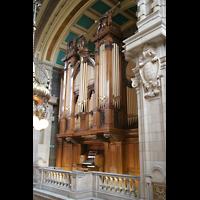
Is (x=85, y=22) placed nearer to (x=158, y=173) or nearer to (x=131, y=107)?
(x=131, y=107)

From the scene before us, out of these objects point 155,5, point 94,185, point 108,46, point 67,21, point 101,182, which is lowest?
point 94,185

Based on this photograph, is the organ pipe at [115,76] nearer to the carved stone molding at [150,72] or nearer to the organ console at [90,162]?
the organ console at [90,162]

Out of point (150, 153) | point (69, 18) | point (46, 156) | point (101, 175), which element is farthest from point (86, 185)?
point (69, 18)

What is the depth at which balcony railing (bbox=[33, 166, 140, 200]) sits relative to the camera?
4949 mm

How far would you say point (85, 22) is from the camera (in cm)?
1159

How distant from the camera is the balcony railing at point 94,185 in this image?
4.95 meters

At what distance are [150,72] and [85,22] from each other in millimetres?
8297

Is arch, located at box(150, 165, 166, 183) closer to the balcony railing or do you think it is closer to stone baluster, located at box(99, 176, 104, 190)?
the balcony railing

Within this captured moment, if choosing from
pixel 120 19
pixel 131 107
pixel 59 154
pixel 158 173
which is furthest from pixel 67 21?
Result: pixel 158 173

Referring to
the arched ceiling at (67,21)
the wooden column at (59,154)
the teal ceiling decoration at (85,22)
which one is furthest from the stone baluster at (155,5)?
the wooden column at (59,154)

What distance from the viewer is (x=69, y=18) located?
11.2 meters

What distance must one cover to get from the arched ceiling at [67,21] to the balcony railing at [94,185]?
302 inches
